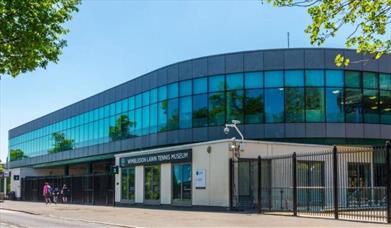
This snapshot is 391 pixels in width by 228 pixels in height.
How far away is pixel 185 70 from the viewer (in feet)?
152

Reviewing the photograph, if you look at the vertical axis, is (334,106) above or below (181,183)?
above

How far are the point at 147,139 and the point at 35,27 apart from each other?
3454 cm

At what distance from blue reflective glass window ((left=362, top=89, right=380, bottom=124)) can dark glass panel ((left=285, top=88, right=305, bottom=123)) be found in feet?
15.6

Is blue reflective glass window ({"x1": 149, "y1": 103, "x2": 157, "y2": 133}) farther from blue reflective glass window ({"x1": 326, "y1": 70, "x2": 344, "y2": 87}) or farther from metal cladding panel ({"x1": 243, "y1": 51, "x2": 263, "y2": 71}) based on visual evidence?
blue reflective glass window ({"x1": 326, "y1": 70, "x2": 344, "y2": 87})

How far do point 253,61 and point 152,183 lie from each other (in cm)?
1239

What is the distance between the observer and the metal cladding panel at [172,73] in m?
46.9

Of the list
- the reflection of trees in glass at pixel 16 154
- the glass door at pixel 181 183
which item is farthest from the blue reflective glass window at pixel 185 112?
the reflection of trees in glass at pixel 16 154

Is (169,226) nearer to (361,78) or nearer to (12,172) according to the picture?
(361,78)

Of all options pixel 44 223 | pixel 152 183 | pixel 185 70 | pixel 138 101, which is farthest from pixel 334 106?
pixel 44 223

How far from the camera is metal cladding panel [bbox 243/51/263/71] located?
140 ft

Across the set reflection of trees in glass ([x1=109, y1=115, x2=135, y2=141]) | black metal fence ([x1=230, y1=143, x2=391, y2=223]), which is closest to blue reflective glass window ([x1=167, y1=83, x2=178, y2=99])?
reflection of trees in glass ([x1=109, y1=115, x2=135, y2=141])

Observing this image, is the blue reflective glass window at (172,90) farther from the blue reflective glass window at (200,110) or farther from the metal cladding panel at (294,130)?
the metal cladding panel at (294,130)

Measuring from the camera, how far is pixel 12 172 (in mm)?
72938

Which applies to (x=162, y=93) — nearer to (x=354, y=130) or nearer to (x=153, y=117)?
(x=153, y=117)
